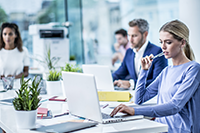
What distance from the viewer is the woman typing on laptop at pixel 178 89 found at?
1.53m

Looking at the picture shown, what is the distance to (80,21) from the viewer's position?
6832 mm

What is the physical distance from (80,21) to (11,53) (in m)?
3.36

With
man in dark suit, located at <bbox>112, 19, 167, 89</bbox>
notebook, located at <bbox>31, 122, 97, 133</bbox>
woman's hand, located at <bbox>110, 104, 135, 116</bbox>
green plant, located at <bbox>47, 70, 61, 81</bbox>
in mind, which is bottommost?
notebook, located at <bbox>31, 122, 97, 133</bbox>

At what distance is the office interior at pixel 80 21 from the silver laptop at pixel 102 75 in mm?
2775

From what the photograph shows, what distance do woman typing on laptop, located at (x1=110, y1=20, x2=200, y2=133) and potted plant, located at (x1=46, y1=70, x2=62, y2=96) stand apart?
1.02 m

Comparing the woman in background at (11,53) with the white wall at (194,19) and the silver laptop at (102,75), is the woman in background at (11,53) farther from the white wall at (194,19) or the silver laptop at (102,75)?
the white wall at (194,19)

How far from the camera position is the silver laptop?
2.28 meters

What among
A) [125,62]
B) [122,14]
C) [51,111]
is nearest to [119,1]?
[122,14]

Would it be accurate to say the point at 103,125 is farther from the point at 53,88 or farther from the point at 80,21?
the point at 80,21

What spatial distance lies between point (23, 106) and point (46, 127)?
0.56ft

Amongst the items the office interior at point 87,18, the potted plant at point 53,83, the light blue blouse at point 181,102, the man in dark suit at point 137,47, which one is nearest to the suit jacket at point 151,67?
the man in dark suit at point 137,47

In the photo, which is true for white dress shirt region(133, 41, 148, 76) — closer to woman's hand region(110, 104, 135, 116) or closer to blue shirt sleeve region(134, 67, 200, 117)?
blue shirt sleeve region(134, 67, 200, 117)

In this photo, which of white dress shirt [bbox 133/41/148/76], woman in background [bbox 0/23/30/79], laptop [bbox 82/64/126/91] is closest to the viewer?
laptop [bbox 82/64/126/91]

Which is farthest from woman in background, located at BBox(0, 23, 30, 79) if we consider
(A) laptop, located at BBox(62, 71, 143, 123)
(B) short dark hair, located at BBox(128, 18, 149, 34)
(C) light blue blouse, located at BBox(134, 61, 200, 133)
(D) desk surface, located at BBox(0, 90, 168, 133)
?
(C) light blue blouse, located at BBox(134, 61, 200, 133)
